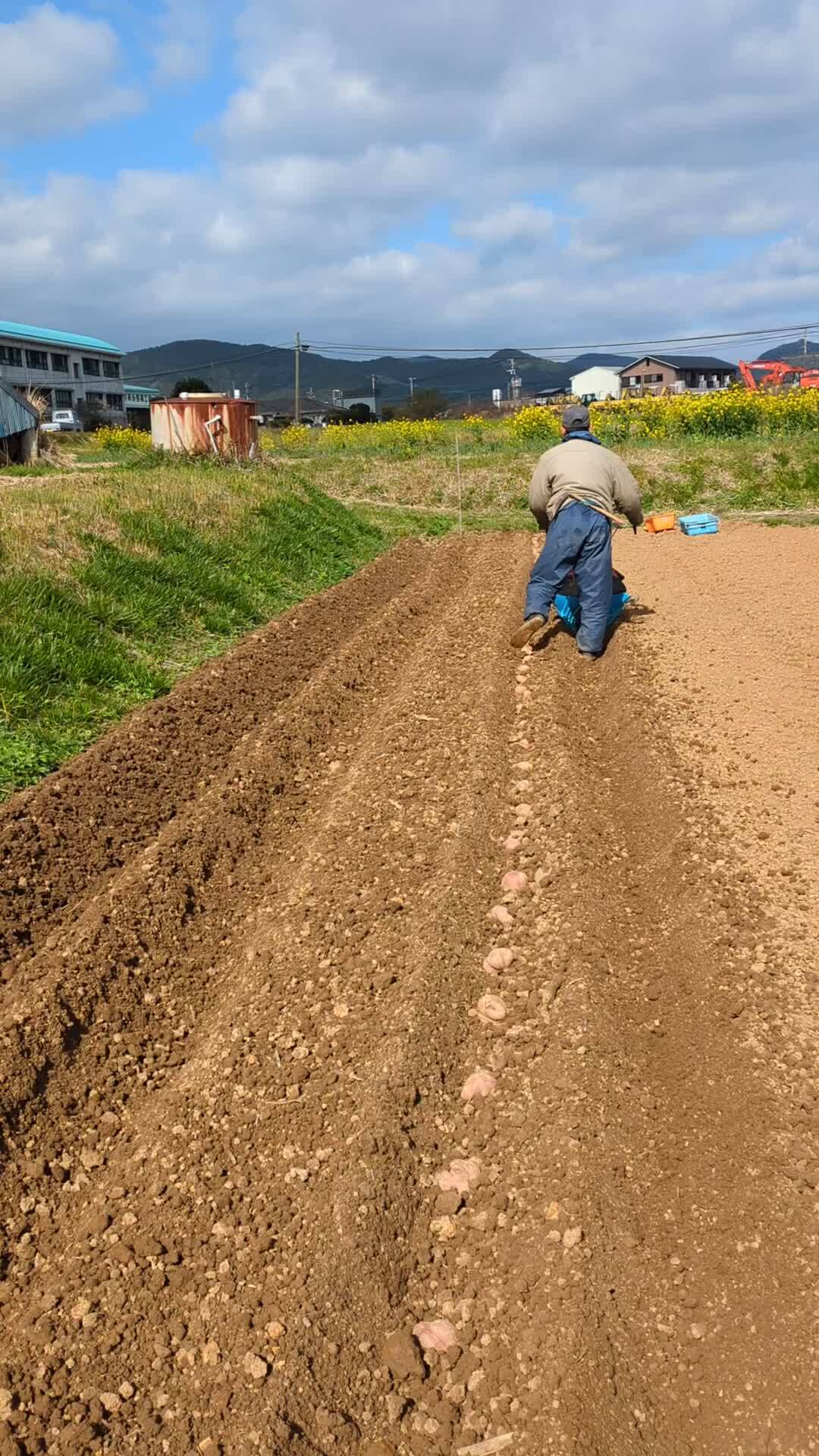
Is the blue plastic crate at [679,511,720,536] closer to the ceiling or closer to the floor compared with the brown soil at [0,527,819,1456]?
closer to the ceiling

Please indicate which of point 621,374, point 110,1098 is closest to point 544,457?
point 110,1098

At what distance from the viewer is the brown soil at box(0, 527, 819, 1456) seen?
2.36 metres

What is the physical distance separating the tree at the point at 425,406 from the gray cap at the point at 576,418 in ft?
182

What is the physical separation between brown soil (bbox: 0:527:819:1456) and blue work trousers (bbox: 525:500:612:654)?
63.6 inches

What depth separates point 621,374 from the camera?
296 feet

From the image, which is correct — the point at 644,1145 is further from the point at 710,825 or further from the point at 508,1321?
the point at 710,825

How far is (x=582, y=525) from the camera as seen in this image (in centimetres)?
759

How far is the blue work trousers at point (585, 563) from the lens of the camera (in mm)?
7578

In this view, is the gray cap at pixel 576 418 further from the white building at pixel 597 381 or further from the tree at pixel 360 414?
the white building at pixel 597 381

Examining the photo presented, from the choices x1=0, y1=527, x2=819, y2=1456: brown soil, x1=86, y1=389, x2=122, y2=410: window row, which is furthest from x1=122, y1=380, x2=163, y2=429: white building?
x1=0, y1=527, x2=819, y2=1456: brown soil

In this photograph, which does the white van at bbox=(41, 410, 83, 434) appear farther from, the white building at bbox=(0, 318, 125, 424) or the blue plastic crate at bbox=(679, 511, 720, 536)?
the blue plastic crate at bbox=(679, 511, 720, 536)

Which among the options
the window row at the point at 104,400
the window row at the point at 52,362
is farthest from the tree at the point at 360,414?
the window row at the point at 52,362

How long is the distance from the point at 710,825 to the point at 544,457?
4169mm

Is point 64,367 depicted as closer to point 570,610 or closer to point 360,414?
point 360,414
